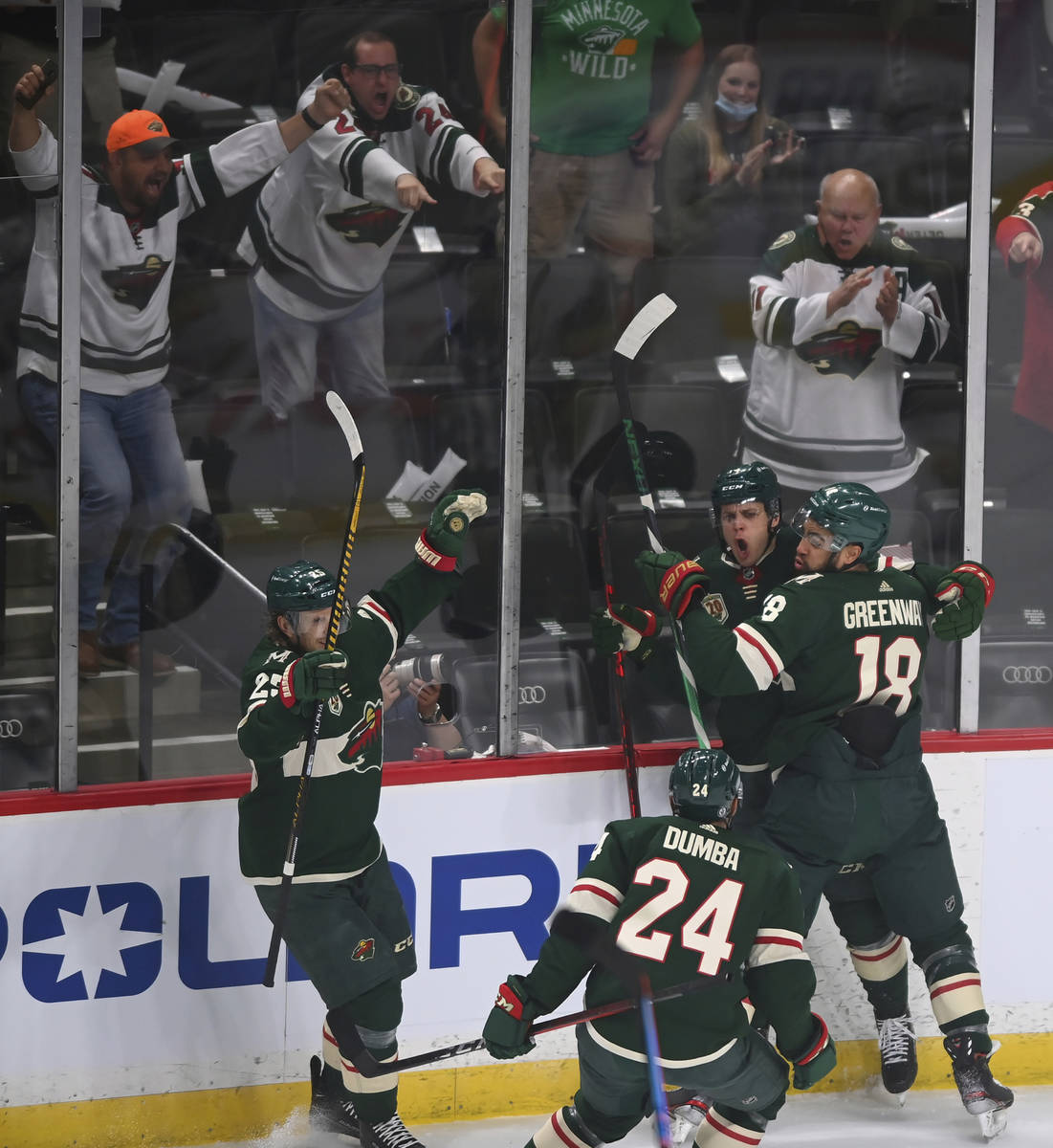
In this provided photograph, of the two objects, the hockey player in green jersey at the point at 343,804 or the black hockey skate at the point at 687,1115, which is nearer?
the hockey player in green jersey at the point at 343,804

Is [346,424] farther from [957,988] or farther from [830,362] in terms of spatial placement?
[957,988]

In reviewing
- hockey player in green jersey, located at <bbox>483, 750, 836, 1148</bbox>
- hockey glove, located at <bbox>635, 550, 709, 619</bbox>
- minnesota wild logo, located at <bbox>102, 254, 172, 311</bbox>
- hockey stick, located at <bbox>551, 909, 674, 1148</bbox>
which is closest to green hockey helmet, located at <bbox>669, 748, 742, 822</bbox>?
hockey player in green jersey, located at <bbox>483, 750, 836, 1148</bbox>

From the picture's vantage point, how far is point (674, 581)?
11.2 ft

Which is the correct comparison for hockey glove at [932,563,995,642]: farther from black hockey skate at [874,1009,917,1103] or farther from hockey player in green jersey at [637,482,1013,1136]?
black hockey skate at [874,1009,917,1103]

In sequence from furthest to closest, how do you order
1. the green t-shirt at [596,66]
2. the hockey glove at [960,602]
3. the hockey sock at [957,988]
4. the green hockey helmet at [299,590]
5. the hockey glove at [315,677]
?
1. the green t-shirt at [596,66]
2. the hockey sock at [957,988]
3. the hockey glove at [960,602]
4. the green hockey helmet at [299,590]
5. the hockey glove at [315,677]

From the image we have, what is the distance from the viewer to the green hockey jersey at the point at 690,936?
2783 millimetres

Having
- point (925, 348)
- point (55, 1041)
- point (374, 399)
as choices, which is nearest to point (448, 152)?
point (374, 399)

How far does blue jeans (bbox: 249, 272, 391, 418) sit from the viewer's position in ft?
12.2

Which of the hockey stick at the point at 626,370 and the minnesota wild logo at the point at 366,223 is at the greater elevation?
the minnesota wild logo at the point at 366,223

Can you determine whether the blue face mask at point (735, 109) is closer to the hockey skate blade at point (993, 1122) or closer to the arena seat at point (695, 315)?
the arena seat at point (695, 315)

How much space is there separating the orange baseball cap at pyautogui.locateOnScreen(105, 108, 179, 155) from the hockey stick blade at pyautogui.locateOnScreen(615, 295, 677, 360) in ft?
3.49

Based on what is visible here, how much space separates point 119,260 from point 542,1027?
5.98 feet

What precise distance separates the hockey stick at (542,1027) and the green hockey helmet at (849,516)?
3.44ft

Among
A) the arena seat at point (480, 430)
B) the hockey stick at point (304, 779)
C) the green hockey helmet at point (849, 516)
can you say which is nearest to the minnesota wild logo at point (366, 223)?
the arena seat at point (480, 430)
